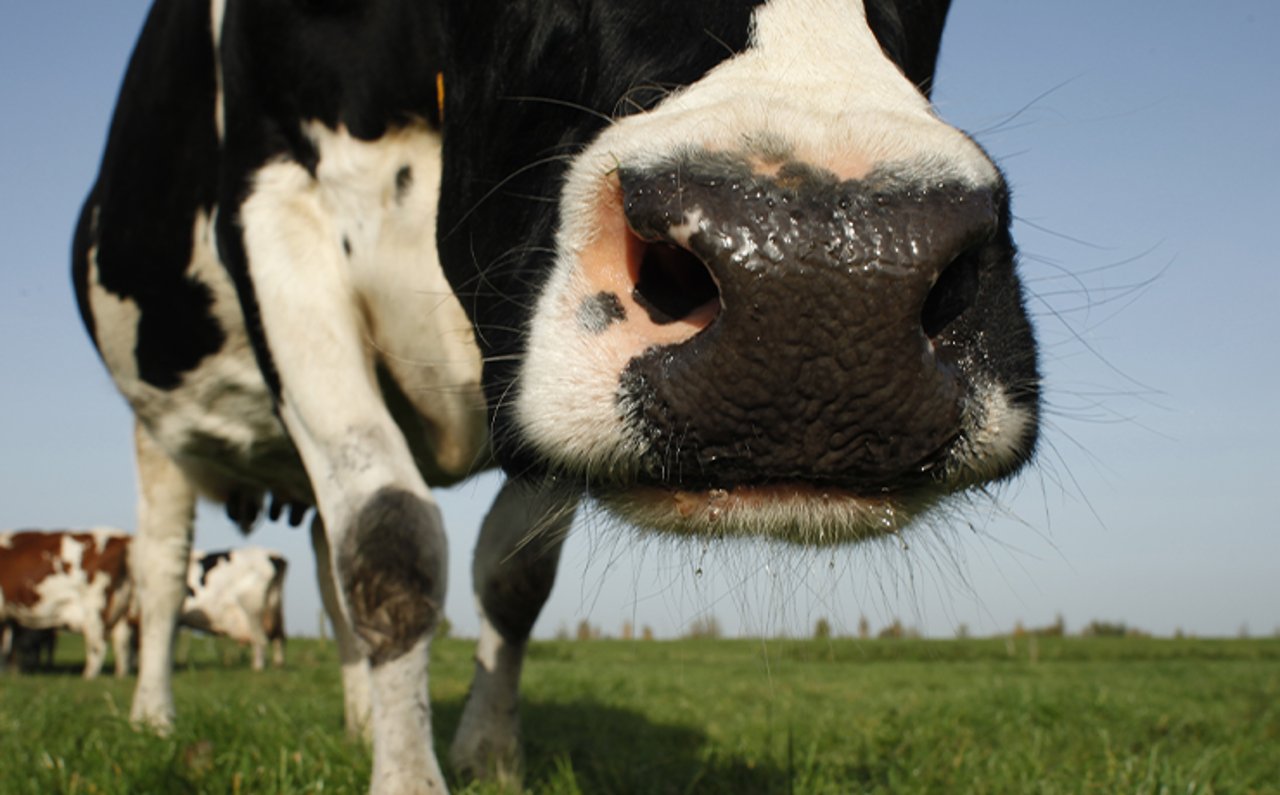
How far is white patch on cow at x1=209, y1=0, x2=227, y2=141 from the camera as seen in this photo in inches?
131

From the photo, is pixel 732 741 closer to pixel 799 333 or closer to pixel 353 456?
pixel 353 456

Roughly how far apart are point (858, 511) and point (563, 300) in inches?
19.6

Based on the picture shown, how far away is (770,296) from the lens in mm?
1391

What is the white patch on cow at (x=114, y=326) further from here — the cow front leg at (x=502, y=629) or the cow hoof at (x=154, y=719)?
the cow front leg at (x=502, y=629)

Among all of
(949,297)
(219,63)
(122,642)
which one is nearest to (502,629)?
(219,63)

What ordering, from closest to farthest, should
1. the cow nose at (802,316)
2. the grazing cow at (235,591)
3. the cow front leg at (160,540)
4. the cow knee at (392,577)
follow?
the cow nose at (802,316) < the cow knee at (392,577) < the cow front leg at (160,540) < the grazing cow at (235,591)

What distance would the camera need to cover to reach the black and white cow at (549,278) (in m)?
1.43

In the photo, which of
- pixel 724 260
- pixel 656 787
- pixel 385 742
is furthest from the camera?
pixel 656 787

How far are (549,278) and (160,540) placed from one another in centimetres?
387

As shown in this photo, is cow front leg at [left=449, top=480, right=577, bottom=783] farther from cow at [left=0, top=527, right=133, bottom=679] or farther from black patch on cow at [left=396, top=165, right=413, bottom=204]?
cow at [left=0, top=527, right=133, bottom=679]

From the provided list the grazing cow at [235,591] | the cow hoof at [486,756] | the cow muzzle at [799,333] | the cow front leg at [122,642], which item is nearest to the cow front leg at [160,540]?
the cow hoof at [486,756]

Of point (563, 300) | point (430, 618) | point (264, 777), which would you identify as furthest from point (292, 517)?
point (563, 300)

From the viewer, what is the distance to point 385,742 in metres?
2.49

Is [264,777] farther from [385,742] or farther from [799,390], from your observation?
[799,390]
